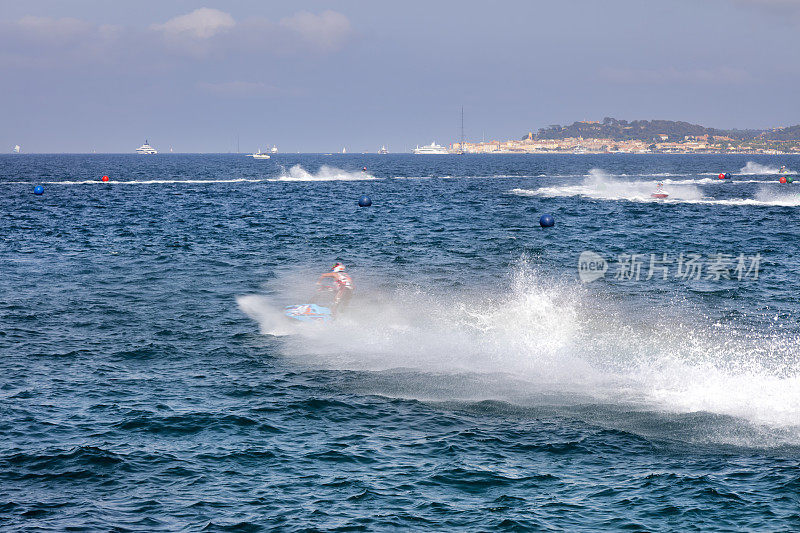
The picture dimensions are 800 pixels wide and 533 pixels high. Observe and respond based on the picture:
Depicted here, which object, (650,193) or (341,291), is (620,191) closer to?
(650,193)

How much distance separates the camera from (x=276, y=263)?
45375 mm

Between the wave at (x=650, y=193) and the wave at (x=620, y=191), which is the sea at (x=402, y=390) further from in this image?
the wave at (x=620, y=191)

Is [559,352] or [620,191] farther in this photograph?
[620,191]

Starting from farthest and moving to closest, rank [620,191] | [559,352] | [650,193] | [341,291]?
[620,191] < [650,193] < [341,291] < [559,352]

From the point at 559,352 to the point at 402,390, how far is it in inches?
264

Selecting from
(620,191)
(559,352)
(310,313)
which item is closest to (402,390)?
(559,352)

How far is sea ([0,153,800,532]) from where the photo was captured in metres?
15.9

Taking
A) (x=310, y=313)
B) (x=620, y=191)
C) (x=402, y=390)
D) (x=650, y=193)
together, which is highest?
(x=620, y=191)

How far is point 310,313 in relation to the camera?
30.1 m

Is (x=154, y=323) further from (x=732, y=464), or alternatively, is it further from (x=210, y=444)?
(x=732, y=464)

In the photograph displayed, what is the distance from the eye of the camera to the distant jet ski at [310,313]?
30000 millimetres

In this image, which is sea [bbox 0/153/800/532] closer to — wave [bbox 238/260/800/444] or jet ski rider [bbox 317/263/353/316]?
wave [bbox 238/260/800/444]

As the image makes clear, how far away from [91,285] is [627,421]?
27911mm

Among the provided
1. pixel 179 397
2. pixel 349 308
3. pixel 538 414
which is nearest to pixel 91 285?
pixel 349 308
